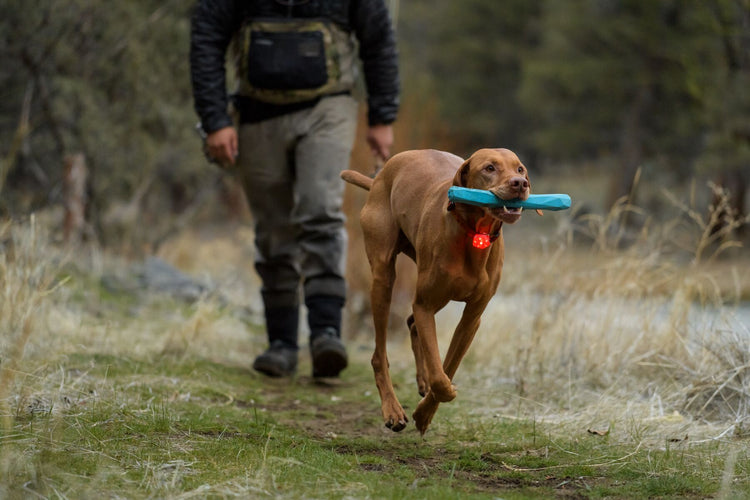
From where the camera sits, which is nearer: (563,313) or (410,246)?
(410,246)

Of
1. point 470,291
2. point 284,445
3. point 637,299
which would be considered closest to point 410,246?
point 470,291

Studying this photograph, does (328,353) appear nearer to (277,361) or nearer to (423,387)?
(277,361)

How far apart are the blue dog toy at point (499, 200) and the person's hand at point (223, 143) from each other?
80.9 inches

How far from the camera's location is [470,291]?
298cm

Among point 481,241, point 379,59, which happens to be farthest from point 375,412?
point 379,59

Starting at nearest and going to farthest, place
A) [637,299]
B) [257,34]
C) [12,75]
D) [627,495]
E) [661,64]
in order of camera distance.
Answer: [627,495] < [257,34] < [637,299] < [12,75] < [661,64]

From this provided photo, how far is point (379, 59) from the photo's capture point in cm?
469

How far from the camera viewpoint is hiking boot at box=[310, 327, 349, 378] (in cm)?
440

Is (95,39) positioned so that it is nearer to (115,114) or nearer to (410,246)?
(115,114)

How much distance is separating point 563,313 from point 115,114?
18.7 feet

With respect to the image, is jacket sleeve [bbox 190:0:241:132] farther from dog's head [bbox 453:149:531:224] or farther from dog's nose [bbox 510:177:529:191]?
dog's nose [bbox 510:177:529:191]

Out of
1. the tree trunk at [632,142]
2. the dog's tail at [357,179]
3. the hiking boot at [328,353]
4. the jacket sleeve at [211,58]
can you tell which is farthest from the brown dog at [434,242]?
the tree trunk at [632,142]

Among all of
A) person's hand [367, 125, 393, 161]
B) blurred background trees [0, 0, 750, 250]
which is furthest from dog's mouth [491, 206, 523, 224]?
person's hand [367, 125, 393, 161]

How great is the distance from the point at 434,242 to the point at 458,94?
27889 mm
